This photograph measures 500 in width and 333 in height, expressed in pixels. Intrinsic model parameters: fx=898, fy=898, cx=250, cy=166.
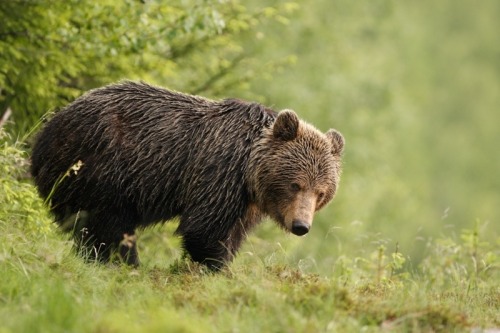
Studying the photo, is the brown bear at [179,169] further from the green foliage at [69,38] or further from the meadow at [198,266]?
the green foliage at [69,38]

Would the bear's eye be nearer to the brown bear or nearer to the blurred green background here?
the brown bear

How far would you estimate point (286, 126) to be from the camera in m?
8.33

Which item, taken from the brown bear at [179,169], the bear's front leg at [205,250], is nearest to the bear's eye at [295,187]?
the brown bear at [179,169]

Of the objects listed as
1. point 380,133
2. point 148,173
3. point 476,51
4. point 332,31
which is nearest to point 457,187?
point 476,51

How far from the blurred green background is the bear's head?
593 mm

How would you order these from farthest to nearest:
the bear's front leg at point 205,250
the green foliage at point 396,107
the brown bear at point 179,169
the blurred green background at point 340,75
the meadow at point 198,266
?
the green foliage at point 396,107
the blurred green background at point 340,75
the brown bear at point 179,169
the bear's front leg at point 205,250
the meadow at point 198,266

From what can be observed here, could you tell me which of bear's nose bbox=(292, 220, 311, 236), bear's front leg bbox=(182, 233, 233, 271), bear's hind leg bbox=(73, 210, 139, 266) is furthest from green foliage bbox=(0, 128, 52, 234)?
bear's nose bbox=(292, 220, 311, 236)

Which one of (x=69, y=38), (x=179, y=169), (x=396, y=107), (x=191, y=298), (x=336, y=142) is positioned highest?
(x=336, y=142)

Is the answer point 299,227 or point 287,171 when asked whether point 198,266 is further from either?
point 287,171

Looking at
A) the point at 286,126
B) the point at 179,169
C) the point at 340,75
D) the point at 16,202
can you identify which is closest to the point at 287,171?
the point at 286,126

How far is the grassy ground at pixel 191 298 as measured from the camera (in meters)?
5.39

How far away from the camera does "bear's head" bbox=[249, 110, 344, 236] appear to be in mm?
8203

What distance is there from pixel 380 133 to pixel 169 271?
72.0ft

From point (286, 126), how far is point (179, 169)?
1084 millimetres
